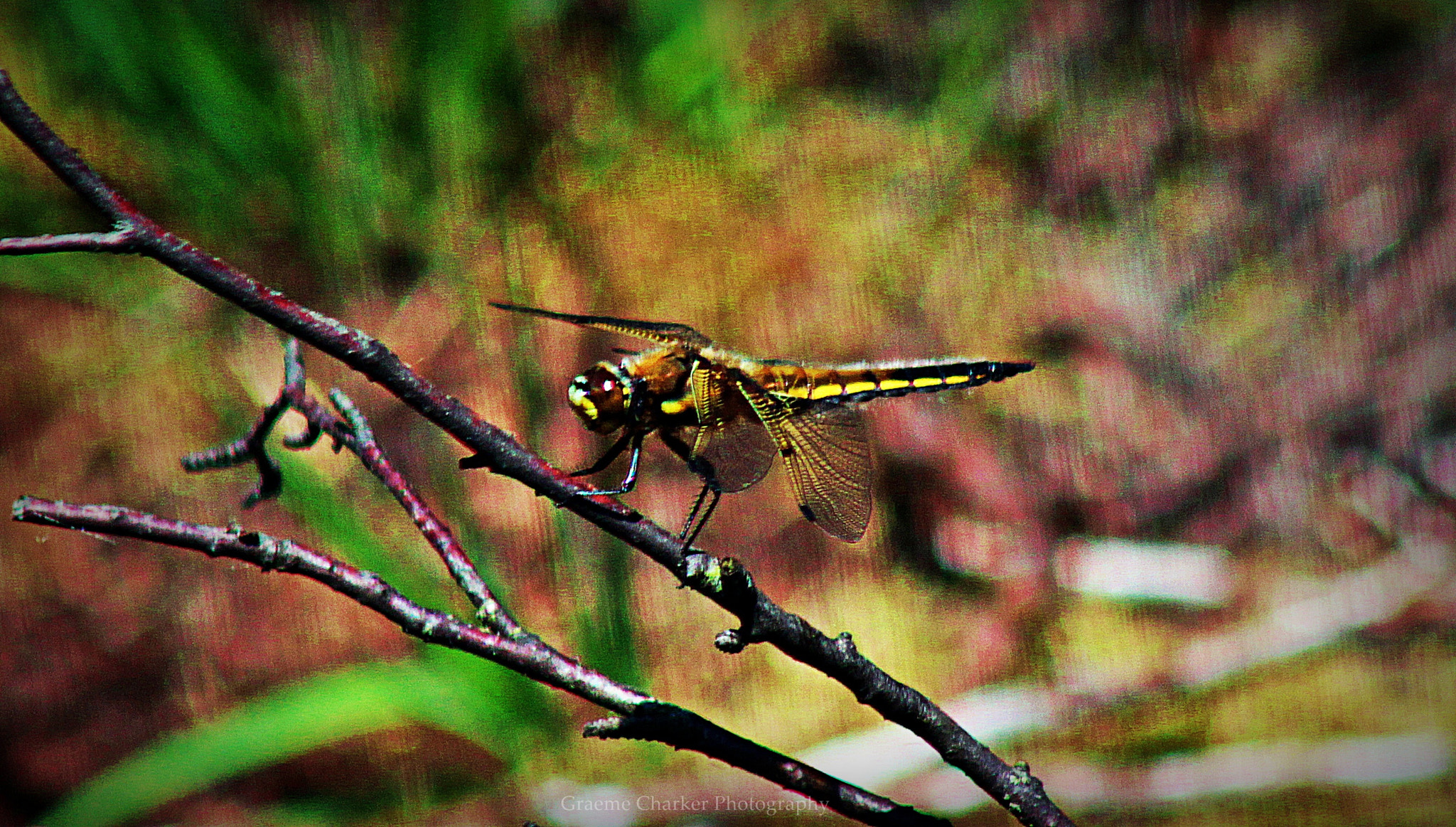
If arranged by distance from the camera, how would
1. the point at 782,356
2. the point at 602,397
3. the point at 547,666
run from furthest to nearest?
the point at 782,356
the point at 602,397
the point at 547,666

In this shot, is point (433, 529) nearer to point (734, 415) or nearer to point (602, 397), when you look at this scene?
point (602, 397)

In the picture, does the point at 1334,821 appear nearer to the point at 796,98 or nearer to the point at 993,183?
the point at 993,183

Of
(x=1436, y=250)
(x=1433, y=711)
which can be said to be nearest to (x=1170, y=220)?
(x=1436, y=250)

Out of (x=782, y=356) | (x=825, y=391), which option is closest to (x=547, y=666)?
(x=825, y=391)

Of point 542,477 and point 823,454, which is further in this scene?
point 823,454

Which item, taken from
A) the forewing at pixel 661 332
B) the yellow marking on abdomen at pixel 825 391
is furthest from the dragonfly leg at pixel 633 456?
the yellow marking on abdomen at pixel 825 391

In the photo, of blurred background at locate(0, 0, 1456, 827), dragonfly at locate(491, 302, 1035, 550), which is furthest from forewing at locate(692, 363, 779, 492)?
blurred background at locate(0, 0, 1456, 827)

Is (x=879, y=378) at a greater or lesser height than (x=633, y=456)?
greater
